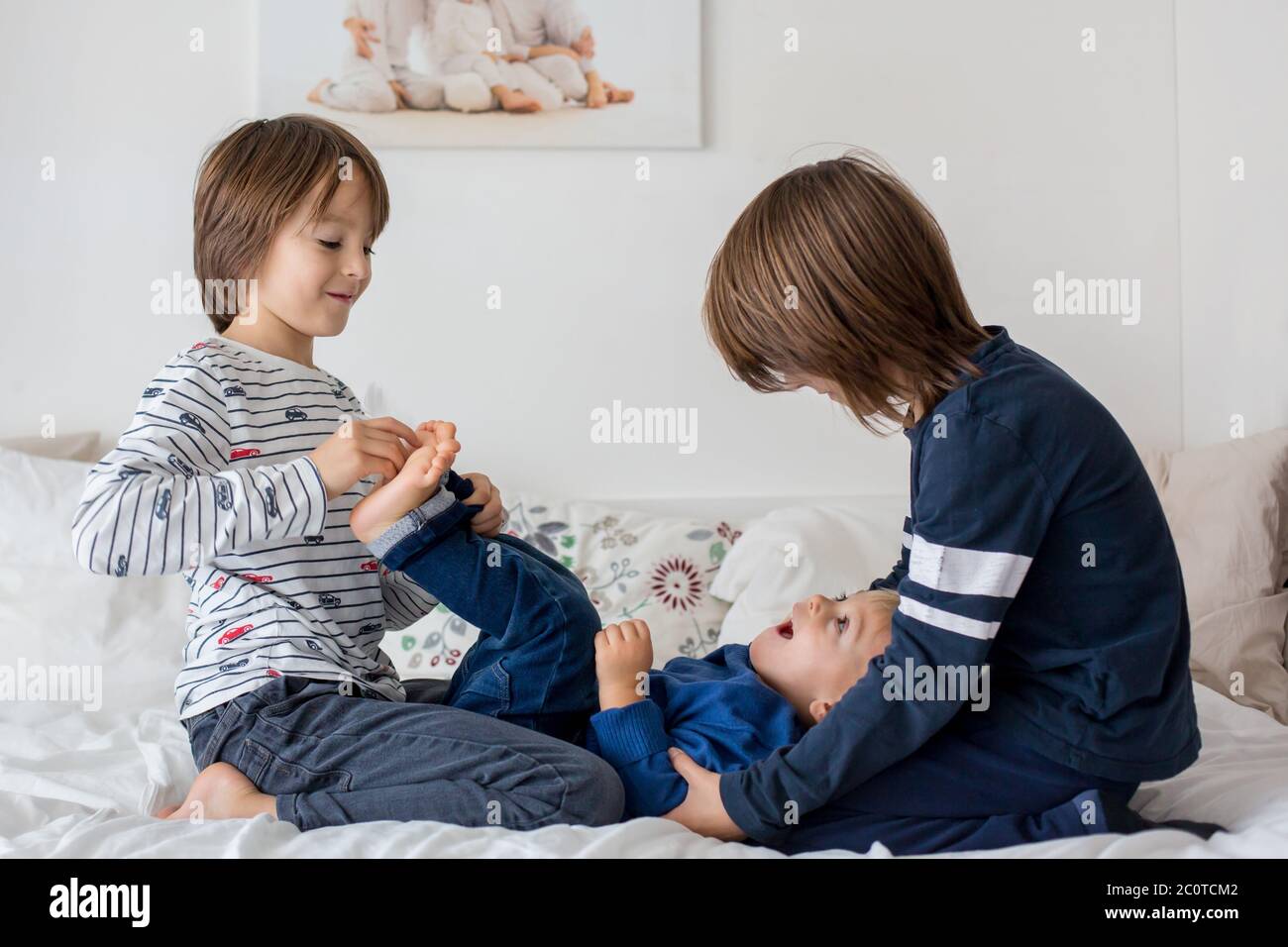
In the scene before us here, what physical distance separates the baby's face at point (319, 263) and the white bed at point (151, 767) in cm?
55

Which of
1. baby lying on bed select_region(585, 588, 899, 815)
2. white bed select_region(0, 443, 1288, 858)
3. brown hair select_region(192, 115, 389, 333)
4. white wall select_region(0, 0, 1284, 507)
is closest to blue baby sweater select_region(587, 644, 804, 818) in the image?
baby lying on bed select_region(585, 588, 899, 815)

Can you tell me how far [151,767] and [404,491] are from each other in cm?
51

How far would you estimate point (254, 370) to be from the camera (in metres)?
1.26

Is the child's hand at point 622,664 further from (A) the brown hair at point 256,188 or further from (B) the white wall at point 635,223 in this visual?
(B) the white wall at point 635,223

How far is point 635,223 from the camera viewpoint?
7.38 ft

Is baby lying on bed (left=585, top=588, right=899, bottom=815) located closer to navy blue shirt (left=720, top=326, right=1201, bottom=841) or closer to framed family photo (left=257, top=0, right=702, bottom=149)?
navy blue shirt (left=720, top=326, right=1201, bottom=841)

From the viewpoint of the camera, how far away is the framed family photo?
219cm

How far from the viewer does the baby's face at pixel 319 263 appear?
1268 millimetres

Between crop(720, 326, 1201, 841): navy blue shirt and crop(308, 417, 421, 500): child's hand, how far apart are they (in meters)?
0.46

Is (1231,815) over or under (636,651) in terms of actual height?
under

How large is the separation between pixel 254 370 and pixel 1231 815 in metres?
1.12

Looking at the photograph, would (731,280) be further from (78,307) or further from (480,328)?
(78,307)

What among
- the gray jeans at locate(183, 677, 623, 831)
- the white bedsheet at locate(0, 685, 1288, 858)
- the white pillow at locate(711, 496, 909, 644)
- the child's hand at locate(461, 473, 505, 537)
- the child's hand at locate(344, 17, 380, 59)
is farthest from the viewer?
the child's hand at locate(344, 17, 380, 59)
